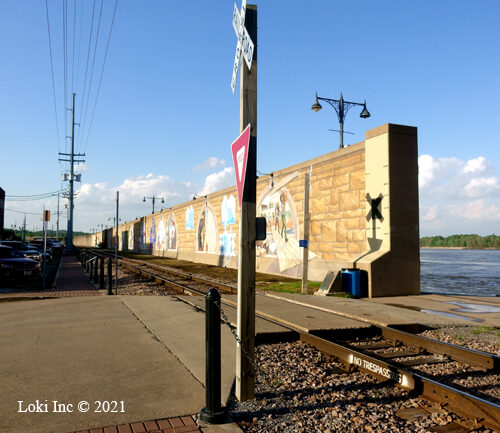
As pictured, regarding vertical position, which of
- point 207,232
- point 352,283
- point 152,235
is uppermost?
point 207,232

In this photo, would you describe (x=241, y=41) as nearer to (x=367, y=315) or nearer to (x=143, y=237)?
(x=367, y=315)

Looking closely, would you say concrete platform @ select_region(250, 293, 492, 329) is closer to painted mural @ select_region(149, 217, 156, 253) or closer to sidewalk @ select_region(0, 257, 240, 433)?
sidewalk @ select_region(0, 257, 240, 433)

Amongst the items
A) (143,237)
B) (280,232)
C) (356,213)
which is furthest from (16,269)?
(143,237)

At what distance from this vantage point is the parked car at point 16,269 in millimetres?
15562

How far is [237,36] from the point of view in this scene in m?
4.55

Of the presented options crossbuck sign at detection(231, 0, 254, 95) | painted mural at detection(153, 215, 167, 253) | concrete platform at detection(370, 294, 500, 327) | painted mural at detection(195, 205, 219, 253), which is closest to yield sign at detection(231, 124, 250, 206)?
crossbuck sign at detection(231, 0, 254, 95)

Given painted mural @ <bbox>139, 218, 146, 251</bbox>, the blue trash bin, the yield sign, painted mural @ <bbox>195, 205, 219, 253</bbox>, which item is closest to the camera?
the yield sign

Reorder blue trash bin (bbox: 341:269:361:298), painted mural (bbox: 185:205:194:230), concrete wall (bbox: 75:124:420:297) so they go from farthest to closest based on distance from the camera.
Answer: painted mural (bbox: 185:205:194:230)
concrete wall (bbox: 75:124:420:297)
blue trash bin (bbox: 341:269:361:298)

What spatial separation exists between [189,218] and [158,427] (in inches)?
1313

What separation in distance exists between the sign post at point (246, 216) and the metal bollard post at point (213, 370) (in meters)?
0.48

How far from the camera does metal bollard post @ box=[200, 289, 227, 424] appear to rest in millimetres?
3758

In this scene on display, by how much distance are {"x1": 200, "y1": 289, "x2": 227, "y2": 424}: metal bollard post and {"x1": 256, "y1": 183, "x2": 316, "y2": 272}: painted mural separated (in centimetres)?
1431

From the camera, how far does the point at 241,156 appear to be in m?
4.34

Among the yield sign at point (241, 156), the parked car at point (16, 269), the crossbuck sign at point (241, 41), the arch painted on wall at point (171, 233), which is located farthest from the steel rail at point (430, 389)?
the arch painted on wall at point (171, 233)
